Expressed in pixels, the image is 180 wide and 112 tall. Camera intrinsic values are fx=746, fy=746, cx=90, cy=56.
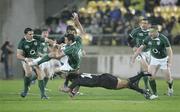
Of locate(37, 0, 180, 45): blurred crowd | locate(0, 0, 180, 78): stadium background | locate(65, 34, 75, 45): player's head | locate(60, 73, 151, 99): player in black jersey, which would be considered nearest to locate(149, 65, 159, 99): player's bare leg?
locate(60, 73, 151, 99): player in black jersey

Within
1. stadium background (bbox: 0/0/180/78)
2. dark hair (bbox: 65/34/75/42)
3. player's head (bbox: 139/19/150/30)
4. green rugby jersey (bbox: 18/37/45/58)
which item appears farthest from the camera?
stadium background (bbox: 0/0/180/78)

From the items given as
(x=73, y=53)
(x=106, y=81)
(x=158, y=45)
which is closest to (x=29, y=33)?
(x=73, y=53)

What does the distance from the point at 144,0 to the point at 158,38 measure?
51.0 feet

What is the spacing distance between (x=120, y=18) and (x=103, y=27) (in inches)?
38.0

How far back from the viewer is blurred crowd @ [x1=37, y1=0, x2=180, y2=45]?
3669 centimetres

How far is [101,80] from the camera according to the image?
69.3 feet

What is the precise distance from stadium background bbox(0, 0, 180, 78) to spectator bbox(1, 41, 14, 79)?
0.47 metres

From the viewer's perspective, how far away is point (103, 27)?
37.5 metres

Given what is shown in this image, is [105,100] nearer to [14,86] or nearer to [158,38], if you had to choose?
[158,38]

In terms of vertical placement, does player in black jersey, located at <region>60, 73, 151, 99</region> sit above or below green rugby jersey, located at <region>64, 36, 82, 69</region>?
below

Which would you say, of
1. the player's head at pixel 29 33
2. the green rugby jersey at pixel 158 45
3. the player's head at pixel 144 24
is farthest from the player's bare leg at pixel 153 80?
A: the player's head at pixel 29 33

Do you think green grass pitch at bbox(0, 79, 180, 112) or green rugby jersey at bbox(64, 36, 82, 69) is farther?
green rugby jersey at bbox(64, 36, 82, 69)

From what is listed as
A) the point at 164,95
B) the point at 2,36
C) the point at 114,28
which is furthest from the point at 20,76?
the point at 164,95

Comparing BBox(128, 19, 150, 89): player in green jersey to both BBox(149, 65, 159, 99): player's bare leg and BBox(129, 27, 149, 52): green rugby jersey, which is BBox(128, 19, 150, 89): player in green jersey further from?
BBox(149, 65, 159, 99): player's bare leg
